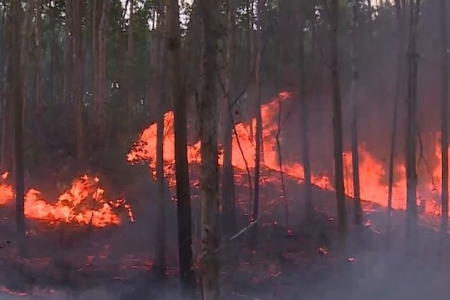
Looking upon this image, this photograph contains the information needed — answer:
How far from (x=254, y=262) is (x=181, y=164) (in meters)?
4.87

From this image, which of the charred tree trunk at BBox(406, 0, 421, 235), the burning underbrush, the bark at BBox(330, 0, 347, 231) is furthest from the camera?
the charred tree trunk at BBox(406, 0, 421, 235)

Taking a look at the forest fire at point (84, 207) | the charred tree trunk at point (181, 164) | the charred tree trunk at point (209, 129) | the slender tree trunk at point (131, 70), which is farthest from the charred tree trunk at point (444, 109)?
the charred tree trunk at point (209, 129)

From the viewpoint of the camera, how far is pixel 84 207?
16.5 m

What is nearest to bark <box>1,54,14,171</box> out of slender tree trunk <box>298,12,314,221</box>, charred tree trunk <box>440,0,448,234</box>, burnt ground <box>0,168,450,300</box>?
burnt ground <box>0,168,450,300</box>

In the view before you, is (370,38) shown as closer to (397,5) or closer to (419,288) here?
(397,5)

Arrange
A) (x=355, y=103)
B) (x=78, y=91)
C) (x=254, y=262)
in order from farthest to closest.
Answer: (x=78, y=91)
(x=355, y=103)
(x=254, y=262)

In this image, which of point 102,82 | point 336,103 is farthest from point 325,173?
point 336,103

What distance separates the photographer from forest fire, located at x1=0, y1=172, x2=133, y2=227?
1633 cm

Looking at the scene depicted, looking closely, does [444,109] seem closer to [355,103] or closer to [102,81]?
[355,103]

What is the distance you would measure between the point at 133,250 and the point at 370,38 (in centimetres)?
1169

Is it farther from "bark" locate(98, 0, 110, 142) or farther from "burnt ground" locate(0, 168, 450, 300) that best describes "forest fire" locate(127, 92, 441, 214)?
"bark" locate(98, 0, 110, 142)

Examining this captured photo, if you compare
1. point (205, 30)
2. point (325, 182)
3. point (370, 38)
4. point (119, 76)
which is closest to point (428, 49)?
point (370, 38)

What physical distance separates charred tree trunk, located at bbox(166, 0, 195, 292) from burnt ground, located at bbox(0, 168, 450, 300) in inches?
21.3

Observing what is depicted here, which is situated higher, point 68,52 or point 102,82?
point 68,52
